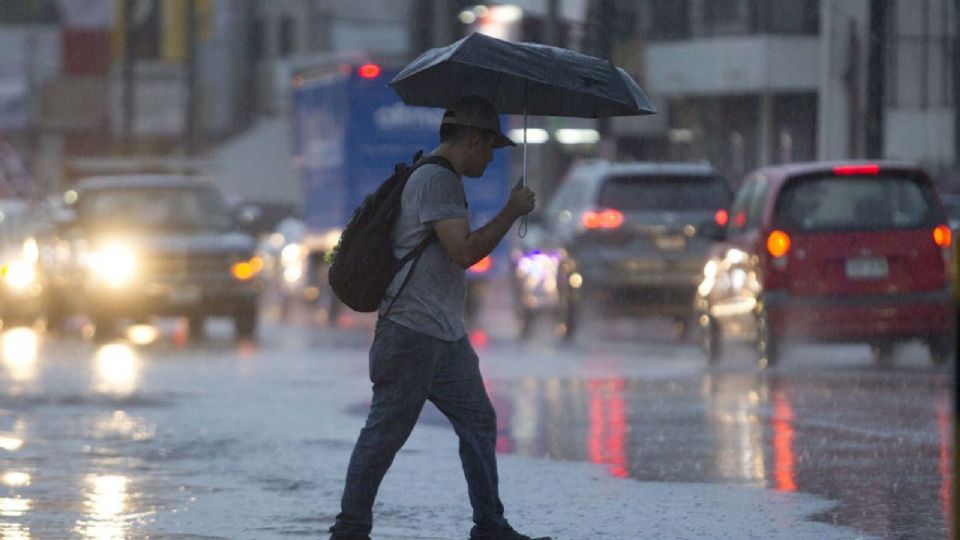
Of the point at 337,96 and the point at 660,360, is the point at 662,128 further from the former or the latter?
the point at 660,360

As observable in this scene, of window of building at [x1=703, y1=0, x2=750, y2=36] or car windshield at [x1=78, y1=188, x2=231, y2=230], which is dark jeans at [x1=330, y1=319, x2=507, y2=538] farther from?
window of building at [x1=703, y1=0, x2=750, y2=36]

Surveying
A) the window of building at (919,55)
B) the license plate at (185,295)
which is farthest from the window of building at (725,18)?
the license plate at (185,295)

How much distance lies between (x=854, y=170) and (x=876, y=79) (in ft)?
30.9

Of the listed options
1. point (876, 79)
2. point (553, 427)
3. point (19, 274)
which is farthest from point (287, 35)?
point (553, 427)

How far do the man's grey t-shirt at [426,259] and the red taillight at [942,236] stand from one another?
35.7ft

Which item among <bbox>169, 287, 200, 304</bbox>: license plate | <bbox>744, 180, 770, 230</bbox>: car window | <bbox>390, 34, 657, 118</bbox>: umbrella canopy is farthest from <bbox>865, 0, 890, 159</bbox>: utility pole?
<bbox>390, 34, 657, 118</bbox>: umbrella canopy

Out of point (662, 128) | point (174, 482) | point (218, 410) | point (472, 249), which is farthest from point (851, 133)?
point (472, 249)

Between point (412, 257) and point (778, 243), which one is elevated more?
point (778, 243)

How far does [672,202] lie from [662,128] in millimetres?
29495

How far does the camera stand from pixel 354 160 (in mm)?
32031

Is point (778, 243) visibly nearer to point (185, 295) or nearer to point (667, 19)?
point (185, 295)

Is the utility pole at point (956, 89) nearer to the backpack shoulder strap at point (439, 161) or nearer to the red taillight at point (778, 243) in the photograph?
the red taillight at point (778, 243)

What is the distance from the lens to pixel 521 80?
381 inches

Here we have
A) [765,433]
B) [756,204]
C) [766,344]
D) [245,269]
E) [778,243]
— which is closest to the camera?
[765,433]
